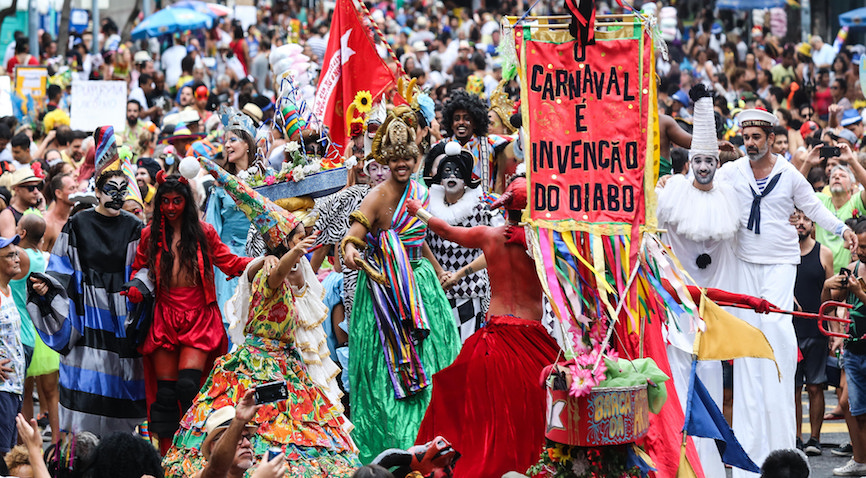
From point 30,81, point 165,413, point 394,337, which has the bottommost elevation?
point 165,413

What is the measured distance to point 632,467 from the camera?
22.5 feet

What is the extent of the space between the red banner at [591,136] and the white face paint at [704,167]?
227cm

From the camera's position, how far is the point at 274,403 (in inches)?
322

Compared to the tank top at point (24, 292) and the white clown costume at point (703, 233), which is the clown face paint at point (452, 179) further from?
the tank top at point (24, 292)

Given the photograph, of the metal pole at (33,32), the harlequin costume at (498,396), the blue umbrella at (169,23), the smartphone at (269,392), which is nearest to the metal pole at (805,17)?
the blue umbrella at (169,23)

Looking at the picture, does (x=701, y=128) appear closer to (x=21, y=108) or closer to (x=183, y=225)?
(x=183, y=225)

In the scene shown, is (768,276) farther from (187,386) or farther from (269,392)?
(269,392)

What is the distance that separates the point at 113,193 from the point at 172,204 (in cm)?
69

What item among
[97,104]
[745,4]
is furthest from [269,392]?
[745,4]

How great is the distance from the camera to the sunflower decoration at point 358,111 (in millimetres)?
11859

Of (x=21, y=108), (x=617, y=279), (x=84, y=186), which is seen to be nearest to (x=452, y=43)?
(x=21, y=108)

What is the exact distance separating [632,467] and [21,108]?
46.6ft

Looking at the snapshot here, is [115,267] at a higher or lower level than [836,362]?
higher

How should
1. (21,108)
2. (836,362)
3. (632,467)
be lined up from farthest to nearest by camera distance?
(21,108) < (836,362) < (632,467)
